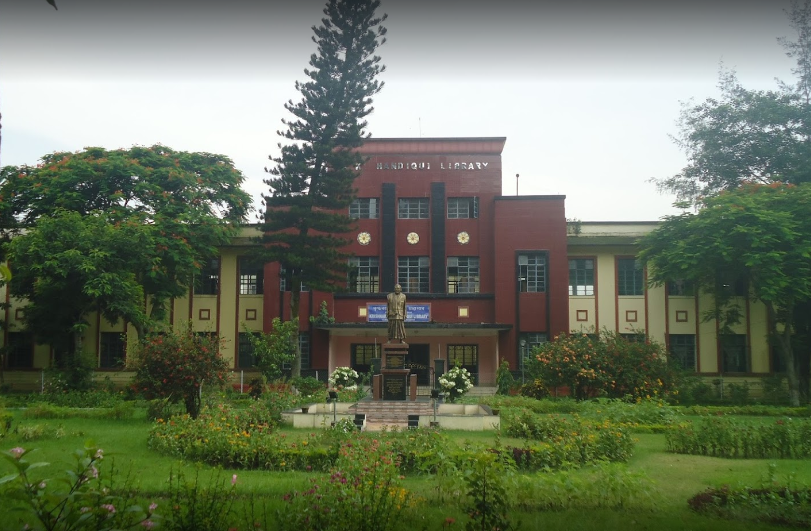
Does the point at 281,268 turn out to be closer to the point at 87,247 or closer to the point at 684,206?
the point at 87,247

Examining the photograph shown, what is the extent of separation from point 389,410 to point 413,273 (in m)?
10.6

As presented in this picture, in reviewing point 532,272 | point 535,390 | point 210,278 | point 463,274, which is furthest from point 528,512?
point 210,278

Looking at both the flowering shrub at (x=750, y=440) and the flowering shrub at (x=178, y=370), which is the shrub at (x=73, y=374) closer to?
the flowering shrub at (x=178, y=370)

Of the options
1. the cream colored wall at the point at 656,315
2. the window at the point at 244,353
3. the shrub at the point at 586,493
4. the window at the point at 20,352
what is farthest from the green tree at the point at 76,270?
the shrub at the point at 586,493

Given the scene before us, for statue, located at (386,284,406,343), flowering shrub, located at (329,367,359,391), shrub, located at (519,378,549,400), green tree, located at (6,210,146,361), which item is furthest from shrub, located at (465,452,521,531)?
green tree, located at (6,210,146,361)

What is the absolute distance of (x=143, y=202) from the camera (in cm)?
2519

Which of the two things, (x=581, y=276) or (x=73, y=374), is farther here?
(x=581, y=276)

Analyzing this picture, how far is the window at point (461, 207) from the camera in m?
28.1

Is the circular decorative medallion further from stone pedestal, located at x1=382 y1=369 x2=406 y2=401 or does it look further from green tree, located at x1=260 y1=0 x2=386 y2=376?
stone pedestal, located at x1=382 y1=369 x2=406 y2=401

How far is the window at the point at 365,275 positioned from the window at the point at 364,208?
172cm

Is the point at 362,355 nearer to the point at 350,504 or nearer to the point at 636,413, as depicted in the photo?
the point at 636,413

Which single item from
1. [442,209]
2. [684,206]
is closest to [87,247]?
[442,209]

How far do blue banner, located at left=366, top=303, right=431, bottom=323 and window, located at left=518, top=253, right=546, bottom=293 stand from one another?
3.81m

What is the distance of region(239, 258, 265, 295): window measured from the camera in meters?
28.7
